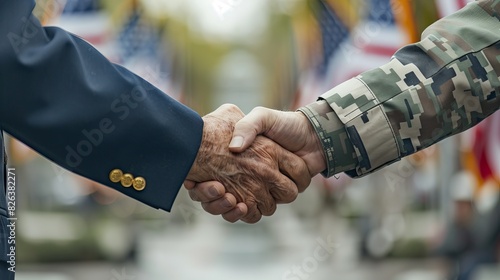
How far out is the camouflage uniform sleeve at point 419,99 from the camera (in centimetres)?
375

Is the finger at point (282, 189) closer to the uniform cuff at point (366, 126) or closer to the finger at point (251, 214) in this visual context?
the finger at point (251, 214)

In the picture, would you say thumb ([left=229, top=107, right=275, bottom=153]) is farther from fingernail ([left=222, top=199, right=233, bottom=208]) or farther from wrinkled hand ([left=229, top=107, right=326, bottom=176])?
fingernail ([left=222, top=199, right=233, bottom=208])

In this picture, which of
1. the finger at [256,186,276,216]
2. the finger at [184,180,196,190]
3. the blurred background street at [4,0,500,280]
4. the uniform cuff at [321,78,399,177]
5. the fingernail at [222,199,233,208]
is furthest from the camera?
the blurred background street at [4,0,500,280]

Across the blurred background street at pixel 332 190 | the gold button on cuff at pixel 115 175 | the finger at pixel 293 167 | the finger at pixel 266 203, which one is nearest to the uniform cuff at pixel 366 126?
the finger at pixel 293 167

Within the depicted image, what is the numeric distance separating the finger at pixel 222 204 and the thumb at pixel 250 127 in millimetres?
189

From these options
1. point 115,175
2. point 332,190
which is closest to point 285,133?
point 115,175

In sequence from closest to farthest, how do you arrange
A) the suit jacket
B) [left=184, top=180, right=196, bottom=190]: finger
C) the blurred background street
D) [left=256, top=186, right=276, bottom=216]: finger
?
the suit jacket → [left=184, top=180, right=196, bottom=190]: finger → [left=256, top=186, right=276, bottom=216]: finger → the blurred background street

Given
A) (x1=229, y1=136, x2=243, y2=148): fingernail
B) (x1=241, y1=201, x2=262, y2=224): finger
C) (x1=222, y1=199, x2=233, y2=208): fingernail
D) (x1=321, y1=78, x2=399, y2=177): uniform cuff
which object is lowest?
(x1=241, y1=201, x2=262, y2=224): finger

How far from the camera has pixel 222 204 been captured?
3.96 m

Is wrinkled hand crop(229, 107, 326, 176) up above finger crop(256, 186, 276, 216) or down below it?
above

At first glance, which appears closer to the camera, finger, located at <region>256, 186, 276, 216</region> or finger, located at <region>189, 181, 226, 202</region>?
finger, located at <region>189, 181, 226, 202</region>

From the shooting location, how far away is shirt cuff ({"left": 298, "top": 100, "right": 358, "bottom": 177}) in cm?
379

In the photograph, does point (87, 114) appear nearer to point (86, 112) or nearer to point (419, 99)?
point (86, 112)

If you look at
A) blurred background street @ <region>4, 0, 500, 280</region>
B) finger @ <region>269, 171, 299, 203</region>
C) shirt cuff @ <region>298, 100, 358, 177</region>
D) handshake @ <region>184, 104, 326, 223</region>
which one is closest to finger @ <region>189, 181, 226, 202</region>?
handshake @ <region>184, 104, 326, 223</region>
